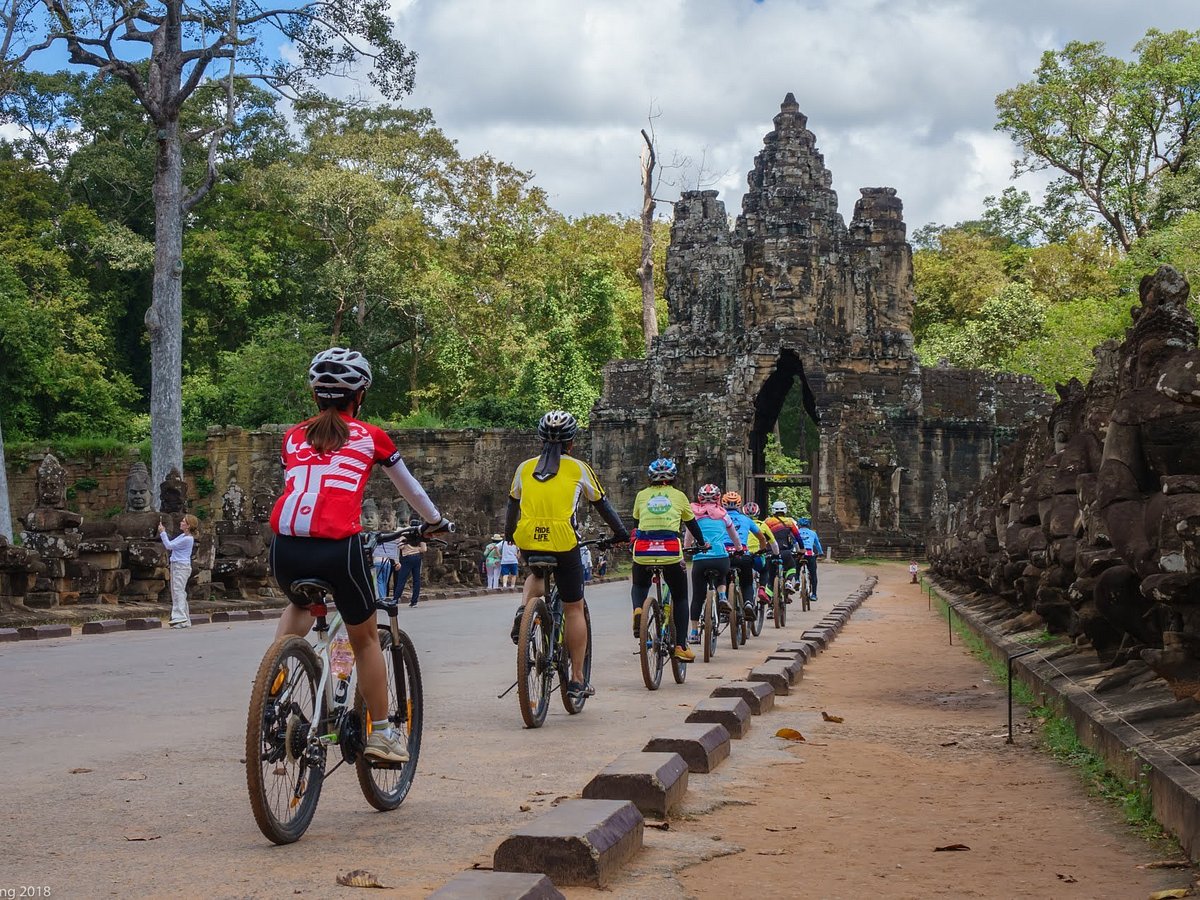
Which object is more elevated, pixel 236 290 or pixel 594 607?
pixel 236 290

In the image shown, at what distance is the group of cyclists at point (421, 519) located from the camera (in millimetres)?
5512

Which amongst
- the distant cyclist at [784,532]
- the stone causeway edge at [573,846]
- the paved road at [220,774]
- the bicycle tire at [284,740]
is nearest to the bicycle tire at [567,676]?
the paved road at [220,774]

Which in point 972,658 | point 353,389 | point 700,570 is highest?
point 353,389

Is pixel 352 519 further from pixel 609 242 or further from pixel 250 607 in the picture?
pixel 609 242

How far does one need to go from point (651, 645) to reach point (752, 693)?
1.67 metres

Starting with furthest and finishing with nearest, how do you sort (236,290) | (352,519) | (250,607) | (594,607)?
(236,290) → (594,607) → (250,607) → (352,519)

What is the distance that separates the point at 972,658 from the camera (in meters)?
14.4

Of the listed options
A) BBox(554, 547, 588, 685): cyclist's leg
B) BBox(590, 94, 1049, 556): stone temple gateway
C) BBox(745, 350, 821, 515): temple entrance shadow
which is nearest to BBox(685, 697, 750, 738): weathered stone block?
BBox(554, 547, 588, 685): cyclist's leg

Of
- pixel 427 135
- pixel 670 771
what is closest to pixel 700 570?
pixel 670 771

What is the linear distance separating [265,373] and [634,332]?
1780 cm

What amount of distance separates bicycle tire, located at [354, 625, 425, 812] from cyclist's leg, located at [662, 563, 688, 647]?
5.29 metres

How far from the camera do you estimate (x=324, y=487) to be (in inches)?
218

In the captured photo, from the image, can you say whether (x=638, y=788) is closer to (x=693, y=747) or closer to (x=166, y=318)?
(x=693, y=747)

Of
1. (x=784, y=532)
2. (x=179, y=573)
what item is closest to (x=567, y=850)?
(x=179, y=573)
